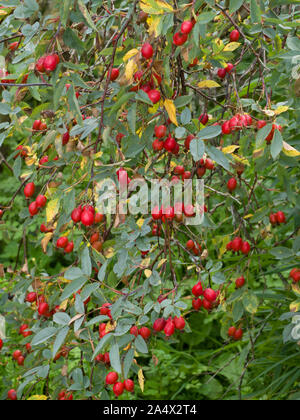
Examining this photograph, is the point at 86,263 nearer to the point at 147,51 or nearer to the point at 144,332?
the point at 144,332

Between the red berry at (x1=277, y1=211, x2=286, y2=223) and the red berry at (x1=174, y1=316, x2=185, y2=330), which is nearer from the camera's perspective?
the red berry at (x1=174, y1=316, x2=185, y2=330)

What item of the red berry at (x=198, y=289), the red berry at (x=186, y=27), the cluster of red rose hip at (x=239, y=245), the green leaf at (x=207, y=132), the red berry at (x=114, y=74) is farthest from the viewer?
the cluster of red rose hip at (x=239, y=245)

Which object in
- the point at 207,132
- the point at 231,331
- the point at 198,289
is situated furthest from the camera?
the point at 231,331

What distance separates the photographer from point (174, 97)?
116 cm

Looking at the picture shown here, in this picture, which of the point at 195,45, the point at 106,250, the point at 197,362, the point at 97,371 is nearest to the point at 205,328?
the point at 197,362

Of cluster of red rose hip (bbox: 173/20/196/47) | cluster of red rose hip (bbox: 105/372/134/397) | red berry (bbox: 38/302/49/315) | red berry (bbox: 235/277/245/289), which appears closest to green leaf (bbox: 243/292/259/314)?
red berry (bbox: 235/277/245/289)

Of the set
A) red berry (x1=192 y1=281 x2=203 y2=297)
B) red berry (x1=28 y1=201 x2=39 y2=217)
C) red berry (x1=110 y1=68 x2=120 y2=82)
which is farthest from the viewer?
red berry (x1=192 y1=281 x2=203 y2=297)

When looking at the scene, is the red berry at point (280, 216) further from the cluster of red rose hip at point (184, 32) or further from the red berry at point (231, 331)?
the cluster of red rose hip at point (184, 32)

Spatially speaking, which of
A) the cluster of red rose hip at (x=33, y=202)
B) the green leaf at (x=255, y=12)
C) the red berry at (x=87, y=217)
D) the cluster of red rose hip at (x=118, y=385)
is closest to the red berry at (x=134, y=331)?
the cluster of red rose hip at (x=118, y=385)

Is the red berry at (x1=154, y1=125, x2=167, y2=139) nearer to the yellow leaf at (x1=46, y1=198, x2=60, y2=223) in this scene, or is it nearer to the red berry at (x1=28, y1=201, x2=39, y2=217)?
the yellow leaf at (x1=46, y1=198, x2=60, y2=223)

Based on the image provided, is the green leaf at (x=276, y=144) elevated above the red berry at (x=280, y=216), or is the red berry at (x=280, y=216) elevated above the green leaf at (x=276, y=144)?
Answer: the green leaf at (x=276, y=144)

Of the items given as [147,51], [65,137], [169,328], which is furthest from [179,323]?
[147,51]

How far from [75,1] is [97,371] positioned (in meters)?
0.89

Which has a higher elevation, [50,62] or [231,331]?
[50,62]
